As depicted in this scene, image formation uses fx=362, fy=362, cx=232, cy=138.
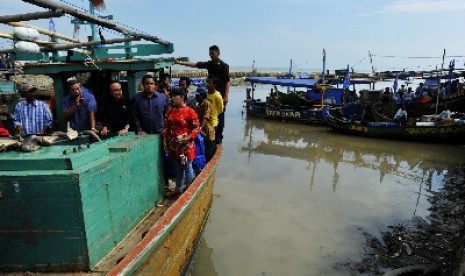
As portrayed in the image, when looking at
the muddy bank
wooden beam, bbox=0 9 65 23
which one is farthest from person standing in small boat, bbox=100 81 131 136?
the muddy bank

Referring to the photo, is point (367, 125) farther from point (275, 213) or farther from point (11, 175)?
point (11, 175)

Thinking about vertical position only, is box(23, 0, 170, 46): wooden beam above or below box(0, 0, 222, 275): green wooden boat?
above

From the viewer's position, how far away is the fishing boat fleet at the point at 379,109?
15.3 metres

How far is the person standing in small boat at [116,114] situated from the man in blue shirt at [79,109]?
0.66 feet

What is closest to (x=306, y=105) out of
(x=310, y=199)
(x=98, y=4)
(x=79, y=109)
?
(x=98, y=4)

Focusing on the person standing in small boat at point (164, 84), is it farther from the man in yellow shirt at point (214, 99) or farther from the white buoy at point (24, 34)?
the white buoy at point (24, 34)

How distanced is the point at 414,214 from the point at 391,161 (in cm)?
531

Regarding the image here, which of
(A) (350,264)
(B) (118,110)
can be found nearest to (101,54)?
(B) (118,110)

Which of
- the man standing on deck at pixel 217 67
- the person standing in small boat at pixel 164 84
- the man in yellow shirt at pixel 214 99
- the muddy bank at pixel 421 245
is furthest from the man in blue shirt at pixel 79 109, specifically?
the muddy bank at pixel 421 245

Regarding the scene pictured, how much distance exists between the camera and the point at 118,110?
5070mm

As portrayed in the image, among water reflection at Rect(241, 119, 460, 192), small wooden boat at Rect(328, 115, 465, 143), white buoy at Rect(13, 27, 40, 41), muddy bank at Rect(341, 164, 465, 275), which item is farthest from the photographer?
small wooden boat at Rect(328, 115, 465, 143)

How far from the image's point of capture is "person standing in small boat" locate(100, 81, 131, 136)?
197 inches

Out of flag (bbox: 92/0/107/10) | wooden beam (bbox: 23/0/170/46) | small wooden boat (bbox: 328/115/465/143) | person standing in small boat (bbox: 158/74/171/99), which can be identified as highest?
flag (bbox: 92/0/107/10)

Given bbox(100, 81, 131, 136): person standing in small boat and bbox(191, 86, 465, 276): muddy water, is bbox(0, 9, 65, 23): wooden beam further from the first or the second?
bbox(191, 86, 465, 276): muddy water
